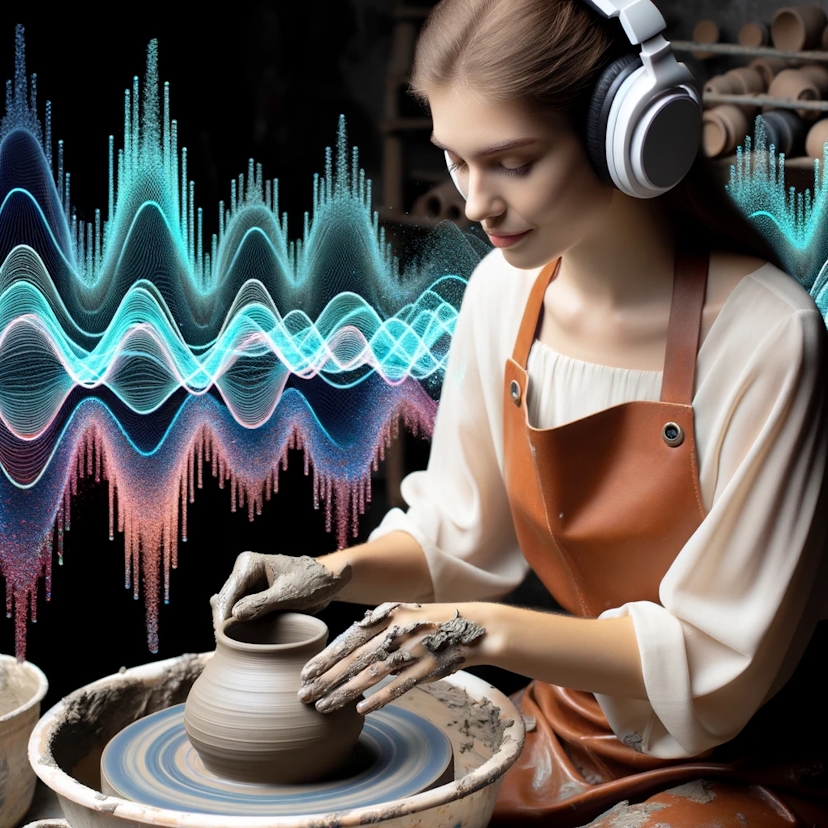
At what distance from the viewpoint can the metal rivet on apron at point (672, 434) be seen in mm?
1935

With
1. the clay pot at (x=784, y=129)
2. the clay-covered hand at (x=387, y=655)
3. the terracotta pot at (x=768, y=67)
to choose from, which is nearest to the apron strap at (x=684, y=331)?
the clay-covered hand at (x=387, y=655)

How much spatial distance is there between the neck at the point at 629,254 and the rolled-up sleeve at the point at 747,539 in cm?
17

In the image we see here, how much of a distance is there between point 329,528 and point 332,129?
1023 millimetres

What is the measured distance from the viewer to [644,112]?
1742mm

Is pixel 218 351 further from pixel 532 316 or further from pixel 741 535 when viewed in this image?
pixel 741 535

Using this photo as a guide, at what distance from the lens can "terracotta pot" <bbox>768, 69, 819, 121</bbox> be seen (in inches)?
101

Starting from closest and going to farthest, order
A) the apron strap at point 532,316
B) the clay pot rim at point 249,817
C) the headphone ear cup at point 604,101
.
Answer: the clay pot rim at point 249,817, the headphone ear cup at point 604,101, the apron strap at point 532,316

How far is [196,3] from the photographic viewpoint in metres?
2.57

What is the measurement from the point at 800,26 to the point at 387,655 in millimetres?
1759

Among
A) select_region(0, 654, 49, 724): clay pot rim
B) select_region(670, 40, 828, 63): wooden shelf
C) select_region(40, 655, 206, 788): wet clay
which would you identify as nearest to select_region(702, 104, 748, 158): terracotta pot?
select_region(670, 40, 828, 63): wooden shelf

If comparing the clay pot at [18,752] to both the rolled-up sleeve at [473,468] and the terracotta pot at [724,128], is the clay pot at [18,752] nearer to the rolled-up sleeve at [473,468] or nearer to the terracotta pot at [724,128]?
the rolled-up sleeve at [473,468]

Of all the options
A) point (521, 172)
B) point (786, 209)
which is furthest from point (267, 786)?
point (786, 209)

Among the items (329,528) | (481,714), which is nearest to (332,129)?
(329,528)

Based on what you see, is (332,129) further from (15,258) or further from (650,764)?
(650,764)
